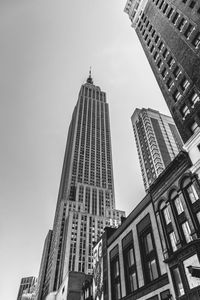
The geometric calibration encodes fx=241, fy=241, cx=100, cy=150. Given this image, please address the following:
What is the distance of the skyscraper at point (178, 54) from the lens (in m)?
36.4

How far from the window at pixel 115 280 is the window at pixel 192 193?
1972cm

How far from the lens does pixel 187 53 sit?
40.4 m

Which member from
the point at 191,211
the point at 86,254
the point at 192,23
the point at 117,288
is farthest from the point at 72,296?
the point at 86,254

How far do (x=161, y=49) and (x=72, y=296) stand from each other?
199ft

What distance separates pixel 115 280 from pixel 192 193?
2202 centimetres

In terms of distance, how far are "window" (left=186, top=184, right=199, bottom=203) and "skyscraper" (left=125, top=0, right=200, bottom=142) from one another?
878 centimetres

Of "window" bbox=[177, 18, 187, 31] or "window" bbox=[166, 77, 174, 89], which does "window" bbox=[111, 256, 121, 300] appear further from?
"window" bbox=[177, 18, 187, 31]

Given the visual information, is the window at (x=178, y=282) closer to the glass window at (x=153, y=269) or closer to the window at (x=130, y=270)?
the glass window at (x=153, y=269)

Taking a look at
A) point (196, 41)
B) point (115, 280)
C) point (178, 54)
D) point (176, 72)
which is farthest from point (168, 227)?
point (178, 54)

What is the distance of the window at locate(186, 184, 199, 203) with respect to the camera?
26.5 meters

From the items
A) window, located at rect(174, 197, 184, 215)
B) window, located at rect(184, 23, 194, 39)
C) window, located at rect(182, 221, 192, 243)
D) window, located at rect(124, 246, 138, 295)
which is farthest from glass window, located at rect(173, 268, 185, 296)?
window, located at rect(184, 23, 194, 39)

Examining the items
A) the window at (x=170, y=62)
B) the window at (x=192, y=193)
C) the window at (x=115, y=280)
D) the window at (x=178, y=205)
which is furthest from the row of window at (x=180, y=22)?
the window at (x=115, y=280)

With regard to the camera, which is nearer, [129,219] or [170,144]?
[129,219]

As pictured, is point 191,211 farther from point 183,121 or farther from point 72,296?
point 72,296
